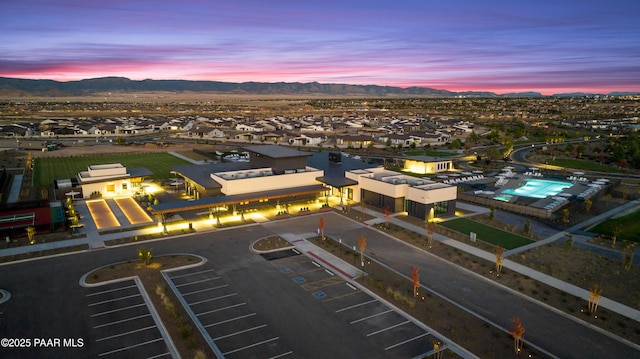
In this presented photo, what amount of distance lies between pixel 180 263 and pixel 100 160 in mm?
63908

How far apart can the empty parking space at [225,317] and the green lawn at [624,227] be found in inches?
1529

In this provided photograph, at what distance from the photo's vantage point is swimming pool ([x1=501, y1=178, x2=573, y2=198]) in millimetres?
59125

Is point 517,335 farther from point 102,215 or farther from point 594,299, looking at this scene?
point 102,215

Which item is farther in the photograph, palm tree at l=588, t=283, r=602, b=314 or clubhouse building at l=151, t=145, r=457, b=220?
clubhouse building at l=151, t=145, r=457, b=220

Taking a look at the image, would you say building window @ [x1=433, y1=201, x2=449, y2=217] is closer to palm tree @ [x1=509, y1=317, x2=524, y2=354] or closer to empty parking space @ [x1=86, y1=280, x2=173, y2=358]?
palm tree @ [x1=509, y1=317, x2=524, y2=354]

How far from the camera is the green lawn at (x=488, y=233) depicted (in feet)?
135

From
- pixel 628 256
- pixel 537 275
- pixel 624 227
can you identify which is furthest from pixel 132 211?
pixel 624 227

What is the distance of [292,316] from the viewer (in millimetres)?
26641

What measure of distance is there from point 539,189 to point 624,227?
1855 centimetres

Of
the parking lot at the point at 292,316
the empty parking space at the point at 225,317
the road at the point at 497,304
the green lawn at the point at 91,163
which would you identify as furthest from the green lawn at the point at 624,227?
the green lawn at the point at 91,163

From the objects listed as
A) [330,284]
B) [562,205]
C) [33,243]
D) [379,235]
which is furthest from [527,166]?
[33,243]

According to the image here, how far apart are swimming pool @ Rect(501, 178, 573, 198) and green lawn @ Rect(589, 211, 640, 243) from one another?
10.6 metres

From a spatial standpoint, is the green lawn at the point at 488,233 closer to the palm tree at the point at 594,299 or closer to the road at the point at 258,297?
the road at the point at 258,297

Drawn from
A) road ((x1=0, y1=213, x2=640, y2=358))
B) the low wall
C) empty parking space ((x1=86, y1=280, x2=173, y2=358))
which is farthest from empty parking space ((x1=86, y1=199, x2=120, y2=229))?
the low wall
